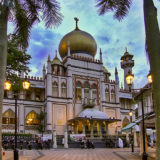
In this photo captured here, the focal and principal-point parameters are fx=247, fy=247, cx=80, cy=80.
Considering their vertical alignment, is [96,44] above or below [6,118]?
above

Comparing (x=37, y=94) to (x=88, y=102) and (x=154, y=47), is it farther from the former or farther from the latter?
(x=154, y=47)

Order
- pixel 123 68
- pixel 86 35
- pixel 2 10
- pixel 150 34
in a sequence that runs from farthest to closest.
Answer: pixel 123 68
pixel 86 35
pixel 2 10
pixel 150 34

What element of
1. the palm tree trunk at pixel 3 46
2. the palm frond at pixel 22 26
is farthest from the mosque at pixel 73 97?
the palm tree trunk at pixel 3 46

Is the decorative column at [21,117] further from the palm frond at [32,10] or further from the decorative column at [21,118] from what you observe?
the palm frond at [32,10]

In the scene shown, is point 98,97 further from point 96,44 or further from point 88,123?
point 96,44

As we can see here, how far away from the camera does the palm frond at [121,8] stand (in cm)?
979

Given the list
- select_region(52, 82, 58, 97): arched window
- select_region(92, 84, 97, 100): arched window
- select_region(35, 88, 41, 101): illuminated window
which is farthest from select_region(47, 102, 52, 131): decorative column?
select_region(92, 84, 97, 100): arched window

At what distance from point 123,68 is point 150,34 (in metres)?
50.4

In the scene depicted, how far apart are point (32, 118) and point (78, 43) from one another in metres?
16.2

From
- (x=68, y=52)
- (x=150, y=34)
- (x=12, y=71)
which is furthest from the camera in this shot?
(x=68, y=52)

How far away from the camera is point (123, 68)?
56781 mm

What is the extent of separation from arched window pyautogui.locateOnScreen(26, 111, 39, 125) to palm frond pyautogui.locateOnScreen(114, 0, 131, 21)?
33071 mm

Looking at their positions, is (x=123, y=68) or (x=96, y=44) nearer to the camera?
(x=96, y=44)

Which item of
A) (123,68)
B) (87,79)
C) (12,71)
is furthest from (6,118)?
(123,68)
